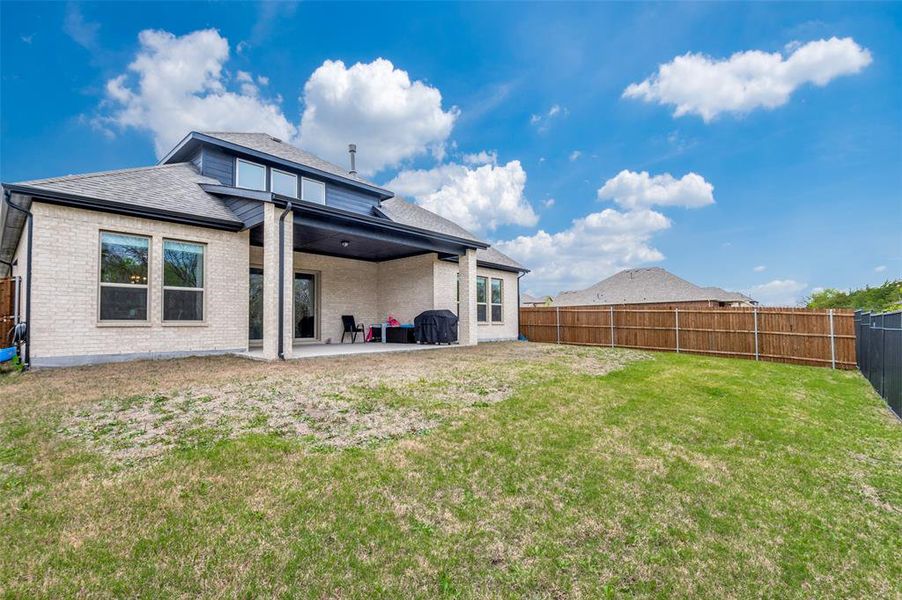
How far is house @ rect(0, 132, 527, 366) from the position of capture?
277 inches

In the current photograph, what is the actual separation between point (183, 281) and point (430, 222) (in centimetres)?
895

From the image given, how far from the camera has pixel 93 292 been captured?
734 cm

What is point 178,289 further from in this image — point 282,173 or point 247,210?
point 282,173

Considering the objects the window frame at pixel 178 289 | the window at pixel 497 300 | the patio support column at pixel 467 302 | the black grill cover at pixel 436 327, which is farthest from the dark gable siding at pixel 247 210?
the window at pixel 497 300

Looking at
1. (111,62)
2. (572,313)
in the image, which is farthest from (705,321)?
(111,62)

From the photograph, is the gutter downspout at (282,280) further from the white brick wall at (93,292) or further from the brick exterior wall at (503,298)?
the brick exterior wall at (503,298)

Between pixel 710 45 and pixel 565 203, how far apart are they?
9.80m

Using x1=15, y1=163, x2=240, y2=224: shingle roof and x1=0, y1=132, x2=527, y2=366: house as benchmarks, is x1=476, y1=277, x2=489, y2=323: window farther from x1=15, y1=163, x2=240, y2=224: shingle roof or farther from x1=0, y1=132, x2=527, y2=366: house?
x1=15, y1=163, x2=240, y2=224: shingle roof

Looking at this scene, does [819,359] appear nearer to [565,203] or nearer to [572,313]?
[572,313]

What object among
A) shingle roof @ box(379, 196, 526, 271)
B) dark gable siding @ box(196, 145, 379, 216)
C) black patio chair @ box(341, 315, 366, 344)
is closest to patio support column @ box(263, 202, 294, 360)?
dark gable siding @ box(196, 145, 379, 216)

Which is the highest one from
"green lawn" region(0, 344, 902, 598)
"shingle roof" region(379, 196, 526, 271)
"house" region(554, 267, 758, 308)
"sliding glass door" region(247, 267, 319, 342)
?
"shingle roof" region(379, 196, 526, 271)

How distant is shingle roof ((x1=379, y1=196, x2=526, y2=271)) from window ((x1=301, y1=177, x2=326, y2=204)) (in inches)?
85.4

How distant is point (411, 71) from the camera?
14055 millimetres

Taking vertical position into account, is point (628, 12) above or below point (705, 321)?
above
